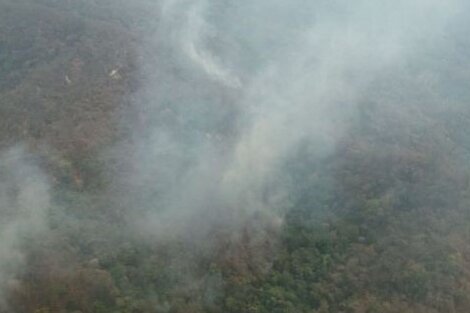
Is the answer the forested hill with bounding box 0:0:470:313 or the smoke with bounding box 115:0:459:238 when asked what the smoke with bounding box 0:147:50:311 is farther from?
the smoke with bounding box 115:0:459:238

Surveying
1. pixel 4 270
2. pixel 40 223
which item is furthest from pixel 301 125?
pixel 4 270

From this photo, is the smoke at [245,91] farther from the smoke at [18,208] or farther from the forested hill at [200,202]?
the smoke at [18,208]

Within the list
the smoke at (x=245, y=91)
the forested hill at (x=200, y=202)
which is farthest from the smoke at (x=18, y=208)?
the smoke at (x=245, y=91)

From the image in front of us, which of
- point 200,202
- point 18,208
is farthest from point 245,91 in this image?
point 18,208

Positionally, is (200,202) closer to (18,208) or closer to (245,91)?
(18,208)

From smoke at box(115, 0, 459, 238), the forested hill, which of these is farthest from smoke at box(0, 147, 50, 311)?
smoke at box(115, 0, 459, 238)

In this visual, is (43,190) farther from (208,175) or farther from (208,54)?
(208,54)
